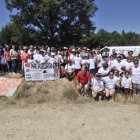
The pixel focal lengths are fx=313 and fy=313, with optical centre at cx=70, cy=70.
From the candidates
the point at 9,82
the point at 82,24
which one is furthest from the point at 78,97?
the point at 82,24

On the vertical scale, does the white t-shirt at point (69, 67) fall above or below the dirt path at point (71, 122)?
above

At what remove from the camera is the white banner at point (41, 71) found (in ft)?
51.2

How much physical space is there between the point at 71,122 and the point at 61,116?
0.94m

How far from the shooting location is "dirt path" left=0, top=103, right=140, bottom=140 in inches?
364

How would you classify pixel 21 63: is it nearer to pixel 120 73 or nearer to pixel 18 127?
pixel 120 73

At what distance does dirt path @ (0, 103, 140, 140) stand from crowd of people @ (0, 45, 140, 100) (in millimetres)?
1042

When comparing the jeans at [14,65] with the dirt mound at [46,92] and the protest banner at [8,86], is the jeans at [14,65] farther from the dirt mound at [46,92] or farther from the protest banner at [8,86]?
the dirt mound at [46,92]

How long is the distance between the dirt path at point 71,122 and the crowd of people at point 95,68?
1.04 metres

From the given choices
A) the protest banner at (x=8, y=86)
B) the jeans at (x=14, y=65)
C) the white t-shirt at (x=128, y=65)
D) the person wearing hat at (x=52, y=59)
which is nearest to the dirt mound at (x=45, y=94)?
the protest banner at (x=8, y=86)

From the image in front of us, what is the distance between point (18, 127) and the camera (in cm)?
1010

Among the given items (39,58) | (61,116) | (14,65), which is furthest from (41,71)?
(61,116)

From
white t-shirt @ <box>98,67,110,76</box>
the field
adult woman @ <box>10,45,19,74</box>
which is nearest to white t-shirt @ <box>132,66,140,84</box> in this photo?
the field

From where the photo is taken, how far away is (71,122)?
10.6 meters

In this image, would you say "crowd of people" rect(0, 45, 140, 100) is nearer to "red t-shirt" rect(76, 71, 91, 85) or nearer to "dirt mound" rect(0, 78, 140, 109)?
"red t-shirt" rect(76, 71, 91, 85)
